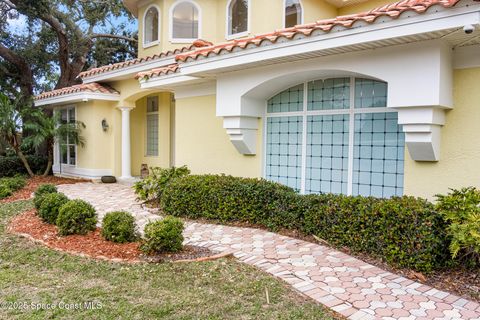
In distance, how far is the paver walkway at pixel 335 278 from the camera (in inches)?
169

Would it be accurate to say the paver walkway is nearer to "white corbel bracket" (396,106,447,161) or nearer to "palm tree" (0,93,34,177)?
"white corbel bracket" (396,106,447,161)

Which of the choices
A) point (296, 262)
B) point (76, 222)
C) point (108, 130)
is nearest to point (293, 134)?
point (296, 262)

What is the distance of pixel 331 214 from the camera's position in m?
6.58

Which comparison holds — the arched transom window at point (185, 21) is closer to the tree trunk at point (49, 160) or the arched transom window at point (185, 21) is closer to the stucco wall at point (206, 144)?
the stucco wall at point (206, 144)

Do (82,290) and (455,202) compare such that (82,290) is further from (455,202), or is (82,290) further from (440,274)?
(455,202)

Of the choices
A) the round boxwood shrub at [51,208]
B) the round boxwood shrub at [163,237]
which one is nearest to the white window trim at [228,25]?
the round boxwood shrub at [51,208]

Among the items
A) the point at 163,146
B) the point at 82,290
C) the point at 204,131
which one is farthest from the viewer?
the point at 163,146

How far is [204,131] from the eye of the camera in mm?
10406

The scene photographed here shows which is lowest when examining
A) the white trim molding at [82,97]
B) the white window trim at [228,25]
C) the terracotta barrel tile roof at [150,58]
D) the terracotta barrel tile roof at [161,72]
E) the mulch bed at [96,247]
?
the mulch bed at [96,247]

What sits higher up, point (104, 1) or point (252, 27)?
point (104, 1)

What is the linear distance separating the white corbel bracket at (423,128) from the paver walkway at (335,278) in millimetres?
2265

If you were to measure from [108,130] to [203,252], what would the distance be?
37.2 feet

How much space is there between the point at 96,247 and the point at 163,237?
1400 millimetres

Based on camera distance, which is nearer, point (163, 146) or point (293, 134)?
point (293, 134)
